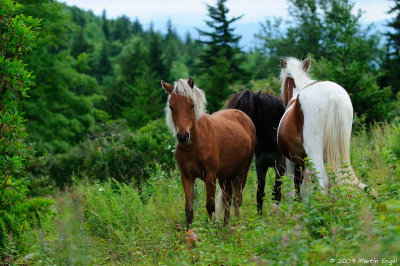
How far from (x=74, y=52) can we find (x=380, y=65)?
39897 mm

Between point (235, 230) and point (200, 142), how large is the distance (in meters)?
1.18

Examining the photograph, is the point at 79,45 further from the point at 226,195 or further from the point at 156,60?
the point at 226,195

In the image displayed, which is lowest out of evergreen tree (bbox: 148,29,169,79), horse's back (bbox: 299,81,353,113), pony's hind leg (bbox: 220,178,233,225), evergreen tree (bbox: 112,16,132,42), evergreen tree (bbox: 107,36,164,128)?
pony's hind leg (bbox: 220,178,233,225)

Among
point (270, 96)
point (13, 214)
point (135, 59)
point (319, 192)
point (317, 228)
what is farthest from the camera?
point (135, 59)

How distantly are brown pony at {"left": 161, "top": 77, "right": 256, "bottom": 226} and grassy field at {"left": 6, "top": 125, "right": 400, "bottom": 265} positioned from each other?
0.52 metres

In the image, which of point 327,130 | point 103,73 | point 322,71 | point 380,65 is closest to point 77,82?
point 322,71

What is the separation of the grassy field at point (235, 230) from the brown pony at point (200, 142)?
0.52 meters

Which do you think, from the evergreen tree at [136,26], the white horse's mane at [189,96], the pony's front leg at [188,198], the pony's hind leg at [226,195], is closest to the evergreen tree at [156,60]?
the pony's hind leg at [226,195]

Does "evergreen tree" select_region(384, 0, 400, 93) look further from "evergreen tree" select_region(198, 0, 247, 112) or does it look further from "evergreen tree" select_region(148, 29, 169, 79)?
"evergreen tree" select_region(148, 29, 169, 79)

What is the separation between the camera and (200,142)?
4.86m

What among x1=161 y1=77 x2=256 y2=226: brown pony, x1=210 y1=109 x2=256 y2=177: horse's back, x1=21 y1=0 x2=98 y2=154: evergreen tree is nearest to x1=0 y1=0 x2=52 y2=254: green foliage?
x1=161 y1=77 x2=256 y2=226: brown pony

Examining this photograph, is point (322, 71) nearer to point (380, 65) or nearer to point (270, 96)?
point (270, 96)

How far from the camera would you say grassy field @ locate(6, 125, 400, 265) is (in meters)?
2.61

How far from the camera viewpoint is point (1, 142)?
5250 millimetres
